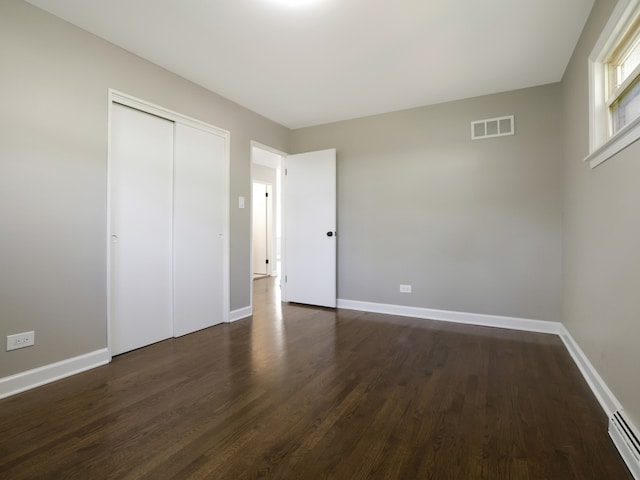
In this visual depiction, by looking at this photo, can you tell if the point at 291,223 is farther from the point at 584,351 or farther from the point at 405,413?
the point at 584,351

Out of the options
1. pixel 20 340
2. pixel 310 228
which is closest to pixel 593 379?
pixel 310 228

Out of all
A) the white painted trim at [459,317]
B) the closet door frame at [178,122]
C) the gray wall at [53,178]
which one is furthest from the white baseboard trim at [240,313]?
the gray wall at [53,178]

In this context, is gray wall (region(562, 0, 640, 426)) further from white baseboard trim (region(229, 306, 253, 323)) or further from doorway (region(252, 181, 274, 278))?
doorway (region(252, 181, 274, 278))

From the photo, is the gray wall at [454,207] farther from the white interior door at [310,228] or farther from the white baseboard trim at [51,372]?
the white baseboard trim at [51,372]

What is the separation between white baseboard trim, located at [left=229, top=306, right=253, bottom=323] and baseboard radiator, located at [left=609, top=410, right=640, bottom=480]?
329 centimetres

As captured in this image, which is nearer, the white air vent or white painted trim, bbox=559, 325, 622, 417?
white painted trim, bbox=559, 325, 622, 417

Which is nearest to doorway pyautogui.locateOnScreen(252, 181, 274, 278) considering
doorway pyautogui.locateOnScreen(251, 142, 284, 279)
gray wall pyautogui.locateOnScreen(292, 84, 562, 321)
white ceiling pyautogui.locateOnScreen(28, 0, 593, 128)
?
doorway pyautogui.locateOnScreen(251, 142, 284, 279)

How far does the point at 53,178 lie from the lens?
2.21 m

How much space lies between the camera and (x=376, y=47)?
259cm

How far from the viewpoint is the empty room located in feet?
5.20

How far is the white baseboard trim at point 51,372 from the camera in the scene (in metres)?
2.00

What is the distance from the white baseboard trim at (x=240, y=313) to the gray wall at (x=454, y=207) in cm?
130

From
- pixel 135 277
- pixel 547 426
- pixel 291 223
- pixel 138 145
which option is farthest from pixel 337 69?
pixel 547 426

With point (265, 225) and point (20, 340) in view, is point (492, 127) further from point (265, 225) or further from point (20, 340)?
point (265, 225)
